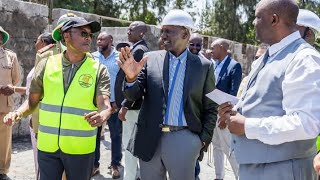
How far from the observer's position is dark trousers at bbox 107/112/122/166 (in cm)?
584

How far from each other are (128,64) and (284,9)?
115 cm

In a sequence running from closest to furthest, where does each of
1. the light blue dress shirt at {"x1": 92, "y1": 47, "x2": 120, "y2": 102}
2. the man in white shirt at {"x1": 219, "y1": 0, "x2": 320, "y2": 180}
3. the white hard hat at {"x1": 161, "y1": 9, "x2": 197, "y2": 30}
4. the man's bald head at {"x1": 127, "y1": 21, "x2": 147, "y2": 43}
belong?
the man in white shirt at {"x1": 219, "y1": 0, "x2": 320, "y2": 180} < the white hard hat at {"x1": 161, "y1": 9, "x2": 197, "y2": 30} < the man's bald head at {"x1": 127, "y1": 21, "x2": 147, "y2": 43} < the light blue dress shirt at {"x1": 92, "y1": 47, "x2": 120, "y2": 102}

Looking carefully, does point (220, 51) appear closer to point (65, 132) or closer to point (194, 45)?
point (194, 45)

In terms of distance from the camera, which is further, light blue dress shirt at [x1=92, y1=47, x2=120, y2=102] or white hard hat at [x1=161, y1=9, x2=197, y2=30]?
light blue dress shirt at [x1=92, y1=47, x2=120, y2=102]

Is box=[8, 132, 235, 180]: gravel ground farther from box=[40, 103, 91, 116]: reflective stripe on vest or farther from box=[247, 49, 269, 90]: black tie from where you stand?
box=[247, 49, 269, 90]: black tie

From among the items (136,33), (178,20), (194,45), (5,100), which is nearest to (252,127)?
(178,20)

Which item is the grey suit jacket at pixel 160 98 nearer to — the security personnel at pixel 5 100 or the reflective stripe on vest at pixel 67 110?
the reflective stripe on vest at pixel 67 110

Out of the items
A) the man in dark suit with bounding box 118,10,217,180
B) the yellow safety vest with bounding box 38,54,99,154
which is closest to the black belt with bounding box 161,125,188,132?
the man in dark suit with bounding box 118,10,217,180

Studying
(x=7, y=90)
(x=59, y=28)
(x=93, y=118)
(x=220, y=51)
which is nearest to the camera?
(x=93, y=118)

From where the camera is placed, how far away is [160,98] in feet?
11.2

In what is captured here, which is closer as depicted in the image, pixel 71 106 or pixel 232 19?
pixel 71 106

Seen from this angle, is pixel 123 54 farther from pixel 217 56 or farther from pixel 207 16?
pixel 207 16

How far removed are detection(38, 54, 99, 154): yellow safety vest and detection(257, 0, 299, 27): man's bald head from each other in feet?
5.03

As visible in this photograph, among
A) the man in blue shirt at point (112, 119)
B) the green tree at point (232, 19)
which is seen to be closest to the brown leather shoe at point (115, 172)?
the man in blue shirt at point (112, 119)
